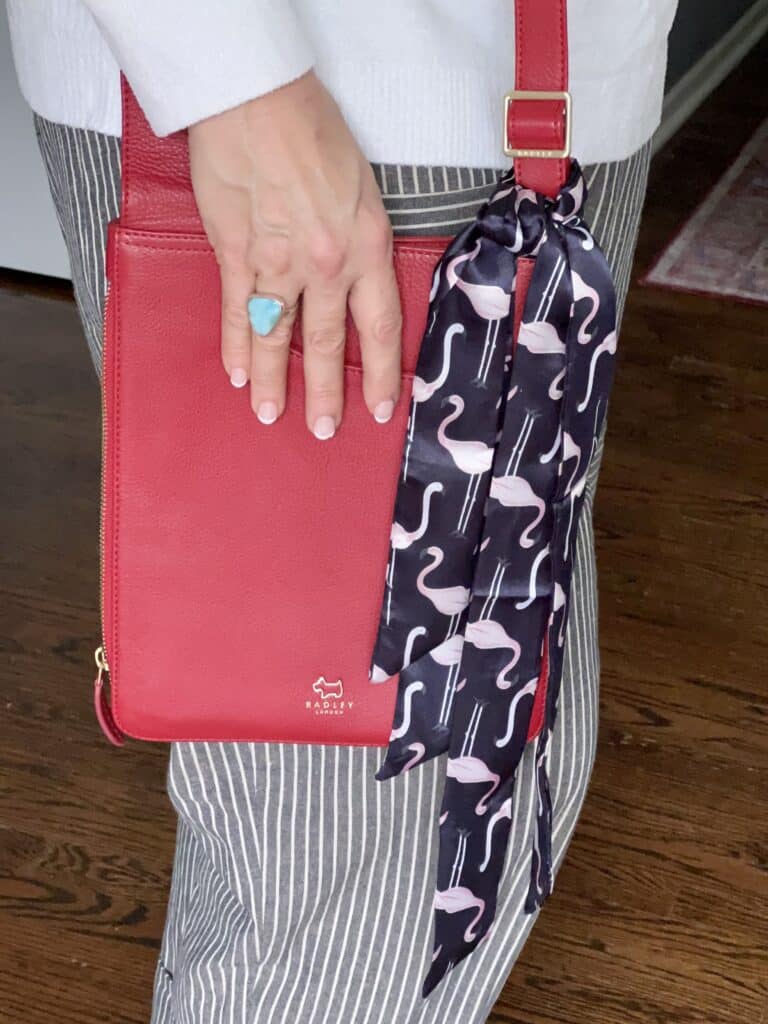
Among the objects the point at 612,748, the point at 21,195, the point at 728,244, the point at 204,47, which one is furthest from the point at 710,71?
the point at 204,47

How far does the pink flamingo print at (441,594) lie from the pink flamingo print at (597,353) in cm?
10

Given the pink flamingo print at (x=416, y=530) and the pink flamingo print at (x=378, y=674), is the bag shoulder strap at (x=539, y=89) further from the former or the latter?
the pink flamingo print at (x=378, y=674)

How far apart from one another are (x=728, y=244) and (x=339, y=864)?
2044 millimetres

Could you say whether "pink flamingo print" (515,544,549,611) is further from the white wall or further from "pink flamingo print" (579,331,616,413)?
the white wall

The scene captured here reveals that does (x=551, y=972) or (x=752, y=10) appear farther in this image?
(x=752, y=10)

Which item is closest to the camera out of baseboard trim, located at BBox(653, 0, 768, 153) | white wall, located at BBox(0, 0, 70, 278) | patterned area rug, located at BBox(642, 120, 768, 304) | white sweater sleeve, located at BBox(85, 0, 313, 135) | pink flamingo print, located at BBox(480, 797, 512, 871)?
white sweater sleeve, located at BBox(85, 0, 313, 135)

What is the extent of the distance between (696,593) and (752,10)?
2.77m

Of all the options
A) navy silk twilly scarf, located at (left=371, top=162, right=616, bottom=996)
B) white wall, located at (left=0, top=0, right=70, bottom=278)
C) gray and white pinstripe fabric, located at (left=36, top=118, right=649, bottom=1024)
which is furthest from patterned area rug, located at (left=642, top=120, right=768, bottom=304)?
navy silk twilly scarf, located at (left=371, top=162, right=616, bottom=996)

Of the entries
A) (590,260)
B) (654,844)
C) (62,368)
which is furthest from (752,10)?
(590,260)

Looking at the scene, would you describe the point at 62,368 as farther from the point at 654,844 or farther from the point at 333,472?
the point at 333,472

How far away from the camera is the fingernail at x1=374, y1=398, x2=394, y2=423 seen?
59cm

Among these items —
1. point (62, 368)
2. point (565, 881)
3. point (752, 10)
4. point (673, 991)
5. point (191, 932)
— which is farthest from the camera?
point (752, 10)

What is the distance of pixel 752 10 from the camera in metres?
3.68

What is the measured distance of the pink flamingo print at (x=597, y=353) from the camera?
1.92 ft
